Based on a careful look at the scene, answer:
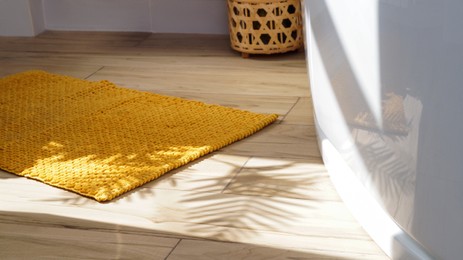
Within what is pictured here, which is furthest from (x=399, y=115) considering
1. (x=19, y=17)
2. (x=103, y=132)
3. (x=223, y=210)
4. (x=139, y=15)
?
(x=19, y=17)

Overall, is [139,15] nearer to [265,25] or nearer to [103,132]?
[265,25]

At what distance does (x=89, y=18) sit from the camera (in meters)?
3.50

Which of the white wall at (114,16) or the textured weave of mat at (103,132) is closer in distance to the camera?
the textured weave of mat at (103,132)

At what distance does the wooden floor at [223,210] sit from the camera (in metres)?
1.66

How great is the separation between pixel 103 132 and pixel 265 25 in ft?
2.89

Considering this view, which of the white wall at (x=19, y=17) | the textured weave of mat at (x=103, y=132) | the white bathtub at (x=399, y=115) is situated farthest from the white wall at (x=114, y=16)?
the white bathtub at (x=399, y=115)

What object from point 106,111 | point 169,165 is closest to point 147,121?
point 106,111

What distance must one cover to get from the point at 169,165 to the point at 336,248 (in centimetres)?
57

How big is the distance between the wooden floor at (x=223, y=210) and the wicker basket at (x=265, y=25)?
0.33m

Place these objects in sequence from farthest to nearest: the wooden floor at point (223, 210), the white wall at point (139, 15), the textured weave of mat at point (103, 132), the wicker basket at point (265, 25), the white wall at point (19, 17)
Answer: the white wall at point (19, 17) < the white wall at point (139, 15) < the wicker basket at point (265, 25) < the textured weave of mat at point (103, 132) < the wooden floor at point (223, 210)

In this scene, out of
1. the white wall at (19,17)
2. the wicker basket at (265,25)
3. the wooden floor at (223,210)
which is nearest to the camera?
the wooden floor at (223,210)

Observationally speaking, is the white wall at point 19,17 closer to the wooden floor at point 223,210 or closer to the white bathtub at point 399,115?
the wooden floor at point 223,210

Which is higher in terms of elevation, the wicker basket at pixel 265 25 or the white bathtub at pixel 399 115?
the white bathtub at pixel 399 115

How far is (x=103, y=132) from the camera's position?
2.30 metres
